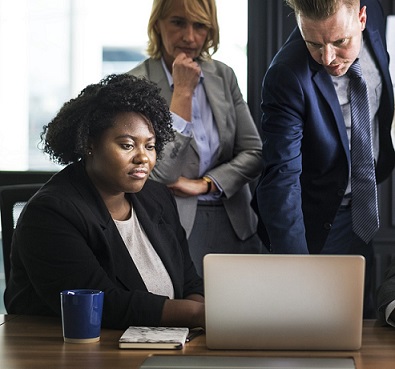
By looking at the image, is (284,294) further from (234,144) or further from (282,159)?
(234,144)

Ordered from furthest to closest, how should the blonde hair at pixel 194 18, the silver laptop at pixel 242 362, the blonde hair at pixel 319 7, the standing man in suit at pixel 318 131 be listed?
the blonde hair at pixel 194 18
the standing man in suit at pixel 318 131
the blonde hair at pixel 319 7
the silver laptop at pixel 242 362

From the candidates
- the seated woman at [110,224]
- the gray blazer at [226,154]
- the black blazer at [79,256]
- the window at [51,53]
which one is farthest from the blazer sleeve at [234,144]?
the window at [51,53]

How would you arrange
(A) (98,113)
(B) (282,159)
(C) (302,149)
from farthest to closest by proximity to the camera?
(C) (302,149)
(B) (282,159)
(A) (98,113)

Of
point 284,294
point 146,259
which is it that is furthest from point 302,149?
point 284,294

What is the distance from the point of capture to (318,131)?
8.98 ft

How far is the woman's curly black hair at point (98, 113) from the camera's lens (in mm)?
2439

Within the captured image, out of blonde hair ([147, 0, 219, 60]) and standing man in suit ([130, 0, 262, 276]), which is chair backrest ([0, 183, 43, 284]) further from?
blonde hair ([147, 0, 219, 60])

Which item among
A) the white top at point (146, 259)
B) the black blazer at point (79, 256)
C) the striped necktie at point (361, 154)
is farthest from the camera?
the striped necktie at point (361, 154)

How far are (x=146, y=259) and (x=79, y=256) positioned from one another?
29 cm

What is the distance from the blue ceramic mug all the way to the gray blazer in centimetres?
113

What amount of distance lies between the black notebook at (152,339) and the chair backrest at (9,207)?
3.06 feet

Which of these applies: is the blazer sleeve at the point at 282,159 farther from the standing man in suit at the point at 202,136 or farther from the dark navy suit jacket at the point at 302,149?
the standing man in suit at the point at 202,136

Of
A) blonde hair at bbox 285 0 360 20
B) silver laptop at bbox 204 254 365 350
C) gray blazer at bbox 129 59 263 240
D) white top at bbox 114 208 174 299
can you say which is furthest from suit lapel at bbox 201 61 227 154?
silver laptop at bbox 204 254 365 350

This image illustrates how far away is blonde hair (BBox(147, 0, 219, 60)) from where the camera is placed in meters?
2.96
